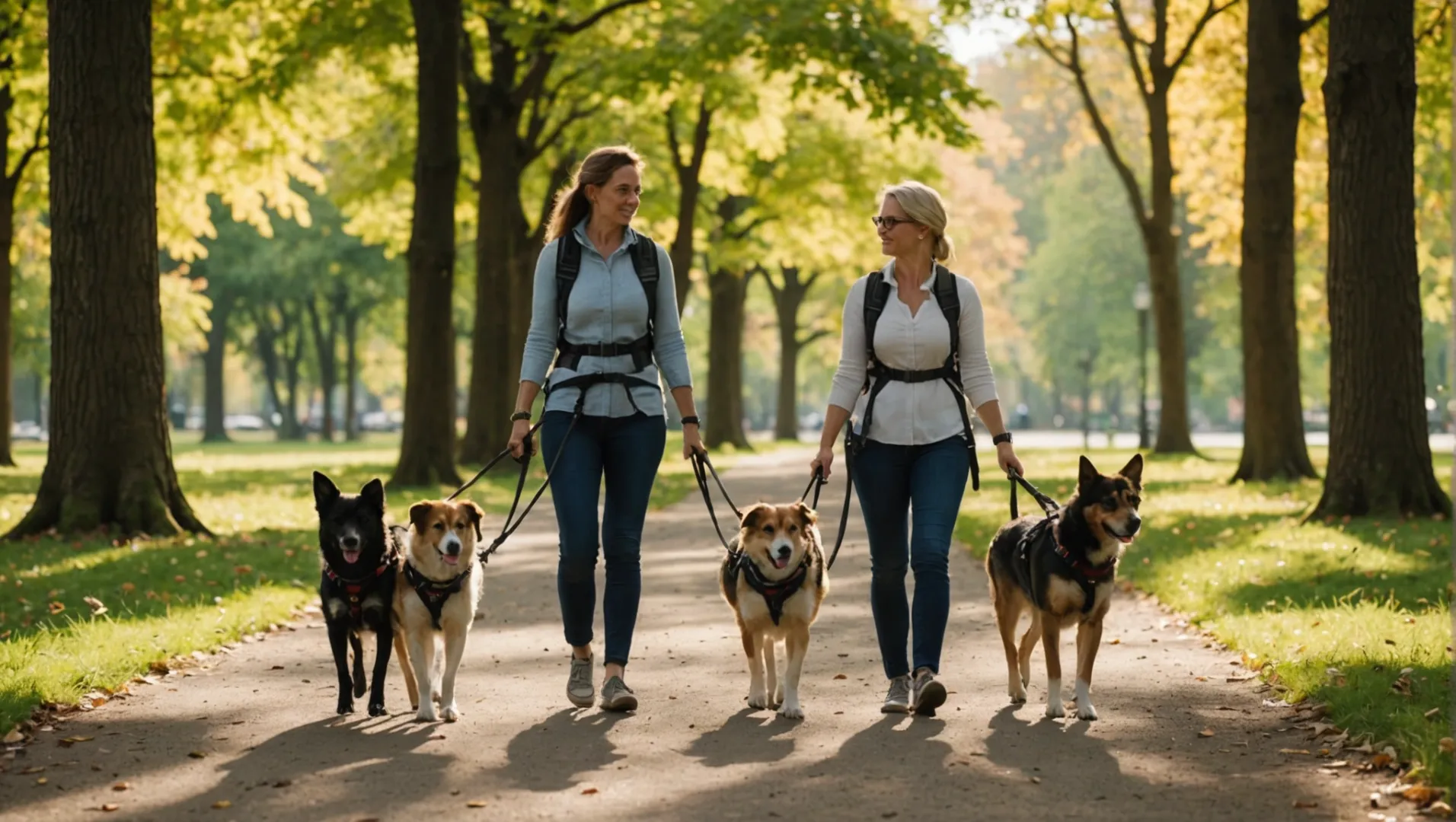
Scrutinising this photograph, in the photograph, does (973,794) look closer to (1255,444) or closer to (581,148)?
(1255,444)

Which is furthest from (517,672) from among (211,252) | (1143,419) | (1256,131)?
(211,252)

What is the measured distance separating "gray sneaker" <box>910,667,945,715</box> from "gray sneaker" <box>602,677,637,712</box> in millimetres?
1236

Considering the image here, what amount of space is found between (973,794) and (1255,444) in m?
16.6

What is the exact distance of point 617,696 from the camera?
23.9 ft

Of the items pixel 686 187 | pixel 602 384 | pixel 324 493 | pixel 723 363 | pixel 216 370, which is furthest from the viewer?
pixel 216 370

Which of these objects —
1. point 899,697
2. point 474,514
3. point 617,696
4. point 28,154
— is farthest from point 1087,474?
point 28,154

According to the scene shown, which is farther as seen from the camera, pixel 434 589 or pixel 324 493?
pixel 324 493

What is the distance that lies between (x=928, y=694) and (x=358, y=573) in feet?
8.07

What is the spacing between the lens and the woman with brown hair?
288 inches

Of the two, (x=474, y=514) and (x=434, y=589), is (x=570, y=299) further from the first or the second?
(x=434, y=589)

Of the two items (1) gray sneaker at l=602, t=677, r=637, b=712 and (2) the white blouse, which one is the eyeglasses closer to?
(2) the white blouse

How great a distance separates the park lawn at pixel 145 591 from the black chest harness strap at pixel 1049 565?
424 cm

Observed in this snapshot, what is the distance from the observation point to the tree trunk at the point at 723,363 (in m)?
39.2

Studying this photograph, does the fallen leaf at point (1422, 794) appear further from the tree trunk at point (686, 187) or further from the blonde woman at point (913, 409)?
the tree trunk at point (686, 187)
